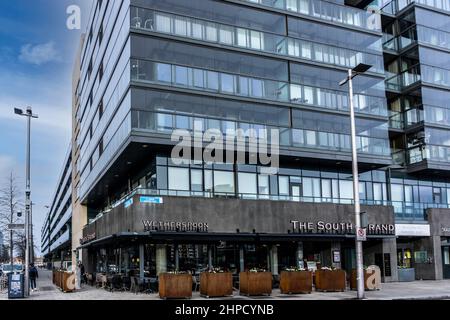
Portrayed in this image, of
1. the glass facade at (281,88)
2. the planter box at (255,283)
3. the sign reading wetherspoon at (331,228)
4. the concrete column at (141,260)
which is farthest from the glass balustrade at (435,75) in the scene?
the concrete column at (141,260)

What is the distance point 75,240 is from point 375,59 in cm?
4699

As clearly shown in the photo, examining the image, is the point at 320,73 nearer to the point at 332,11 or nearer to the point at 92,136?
the point at 332,11

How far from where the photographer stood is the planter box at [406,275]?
3766 centimetres

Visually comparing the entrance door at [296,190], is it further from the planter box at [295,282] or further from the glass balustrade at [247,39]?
the planter box at [295,282]

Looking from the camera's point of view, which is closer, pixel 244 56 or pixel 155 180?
pixel 155 180

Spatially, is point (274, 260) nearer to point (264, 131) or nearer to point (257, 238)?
point (257, 238)

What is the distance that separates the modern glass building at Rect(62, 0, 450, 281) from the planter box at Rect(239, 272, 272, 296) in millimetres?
5111

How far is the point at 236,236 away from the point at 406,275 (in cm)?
1549

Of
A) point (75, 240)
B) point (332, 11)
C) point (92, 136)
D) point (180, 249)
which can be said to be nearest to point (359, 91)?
point (332, 11)

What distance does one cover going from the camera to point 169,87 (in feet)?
103

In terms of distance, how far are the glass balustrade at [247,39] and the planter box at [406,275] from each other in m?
14.8

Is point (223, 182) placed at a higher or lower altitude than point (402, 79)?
lower
